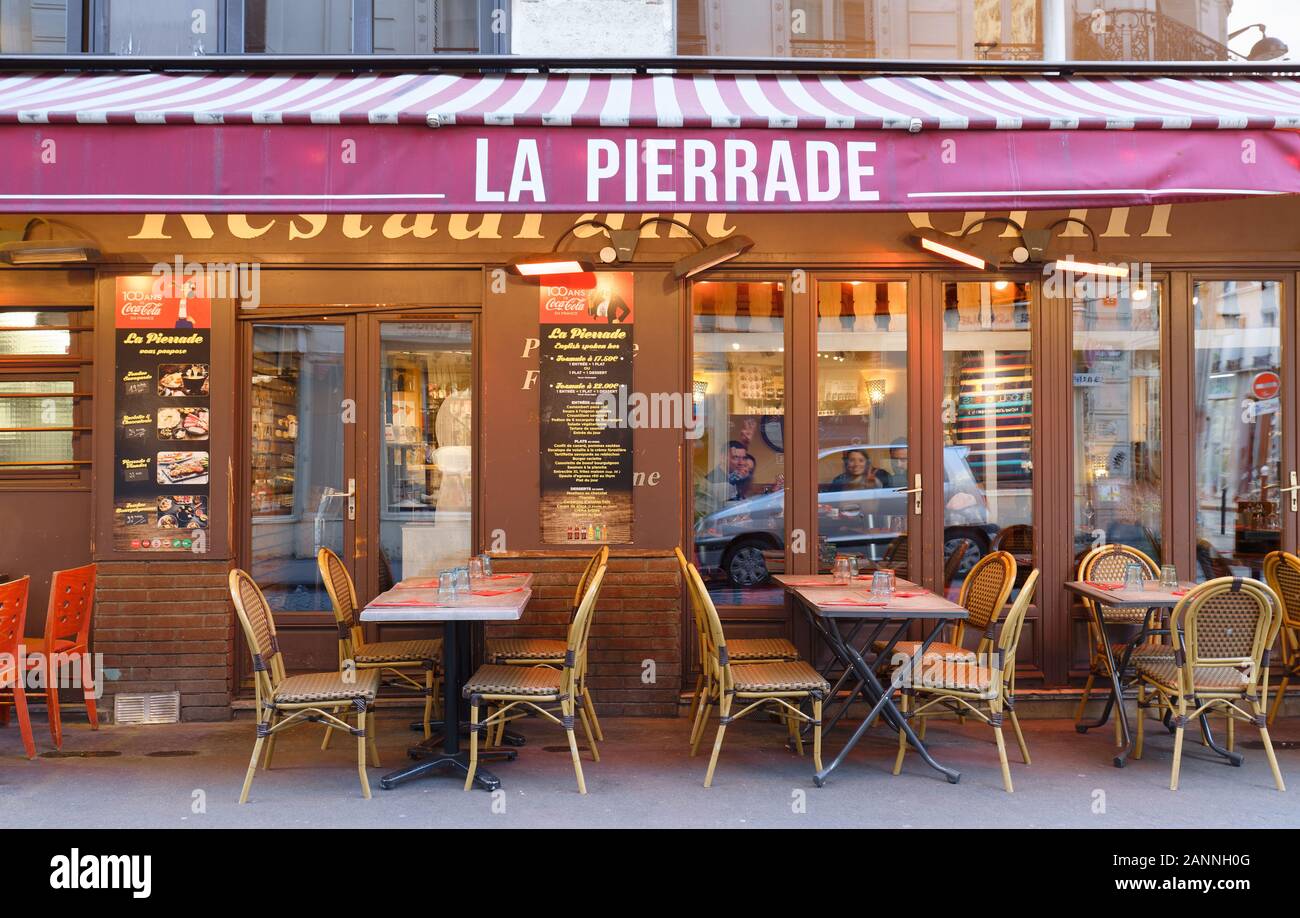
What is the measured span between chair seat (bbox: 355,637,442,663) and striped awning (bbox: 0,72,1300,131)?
2.85 meters

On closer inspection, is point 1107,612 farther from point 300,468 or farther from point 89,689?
point 89,689

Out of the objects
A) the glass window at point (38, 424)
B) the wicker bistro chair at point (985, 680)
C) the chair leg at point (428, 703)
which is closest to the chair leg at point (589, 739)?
the chair leg at point (428, 703)

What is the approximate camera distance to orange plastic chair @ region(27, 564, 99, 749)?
5.52 meters

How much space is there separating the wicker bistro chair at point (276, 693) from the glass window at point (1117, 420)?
465 cm

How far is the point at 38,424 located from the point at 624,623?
4.02 m

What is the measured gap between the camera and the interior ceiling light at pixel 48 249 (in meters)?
5.95

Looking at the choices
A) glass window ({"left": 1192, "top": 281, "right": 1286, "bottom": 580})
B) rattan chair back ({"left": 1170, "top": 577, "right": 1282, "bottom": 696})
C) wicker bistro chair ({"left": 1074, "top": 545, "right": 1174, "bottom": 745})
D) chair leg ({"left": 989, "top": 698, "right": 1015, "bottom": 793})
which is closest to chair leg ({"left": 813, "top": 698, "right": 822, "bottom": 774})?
chair leg ({"left": 989, "top": 698, "right": 1015, "bottom": 793})

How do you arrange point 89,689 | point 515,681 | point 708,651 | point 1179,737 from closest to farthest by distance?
point 1179,737 < point 515,681 < point 708,651 < point 89,689

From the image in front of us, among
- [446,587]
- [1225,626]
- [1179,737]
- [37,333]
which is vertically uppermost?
[37,333]

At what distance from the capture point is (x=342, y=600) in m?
5.54

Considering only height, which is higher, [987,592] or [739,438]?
[739,438]

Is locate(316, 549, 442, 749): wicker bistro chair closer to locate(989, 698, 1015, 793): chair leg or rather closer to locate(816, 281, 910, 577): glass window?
locate(816, 281, 910, 577): glass window

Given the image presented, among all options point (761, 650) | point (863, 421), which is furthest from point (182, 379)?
point (863, 421)
